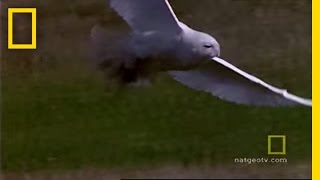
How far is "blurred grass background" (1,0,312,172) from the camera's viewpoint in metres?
Answer: 2.01

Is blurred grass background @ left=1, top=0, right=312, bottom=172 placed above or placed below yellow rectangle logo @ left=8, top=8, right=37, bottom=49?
below

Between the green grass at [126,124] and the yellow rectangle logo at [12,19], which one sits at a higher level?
the yellow rectangle logo at [12,19]

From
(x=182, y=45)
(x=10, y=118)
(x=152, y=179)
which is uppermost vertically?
(x=182, y=45)

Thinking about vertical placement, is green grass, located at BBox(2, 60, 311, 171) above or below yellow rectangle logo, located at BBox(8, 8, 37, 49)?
below

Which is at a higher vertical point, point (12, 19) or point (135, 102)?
point (12, 19)

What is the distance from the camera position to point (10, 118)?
201 centimetres

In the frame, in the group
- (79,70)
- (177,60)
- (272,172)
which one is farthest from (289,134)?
(79,70)

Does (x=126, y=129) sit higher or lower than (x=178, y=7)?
lower

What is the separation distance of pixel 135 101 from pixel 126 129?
6 centimetres

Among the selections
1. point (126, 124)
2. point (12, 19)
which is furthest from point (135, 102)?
point (12, 19)

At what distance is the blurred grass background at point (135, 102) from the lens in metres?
2.01

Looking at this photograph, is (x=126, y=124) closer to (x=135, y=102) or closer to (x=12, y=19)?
(x=135, y=102)

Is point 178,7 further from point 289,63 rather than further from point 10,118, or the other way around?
point 10,118

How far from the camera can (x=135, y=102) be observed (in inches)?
80.4
